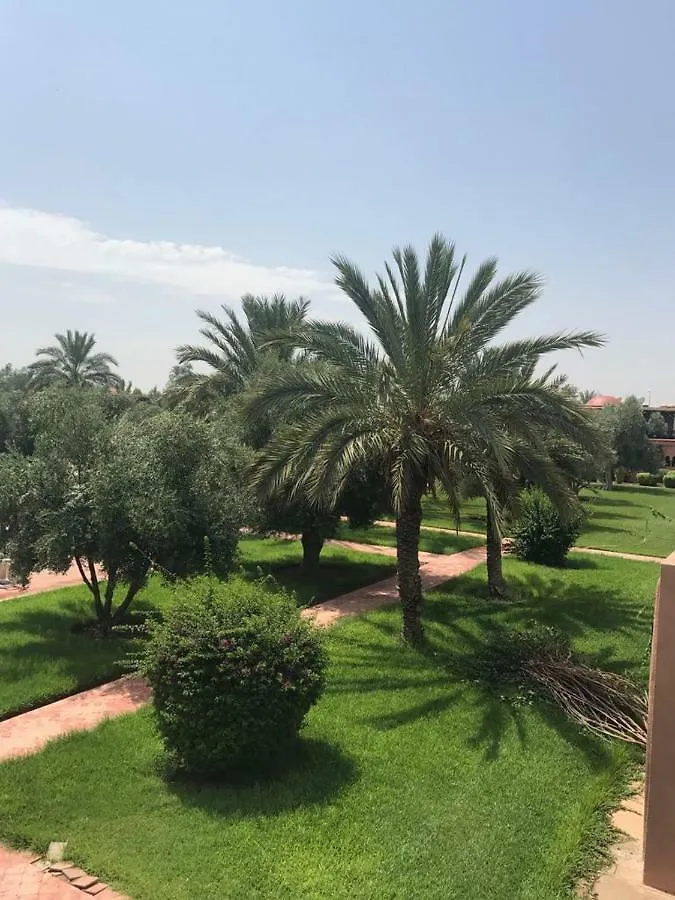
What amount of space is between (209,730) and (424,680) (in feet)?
11.4

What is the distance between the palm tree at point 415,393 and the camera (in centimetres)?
909

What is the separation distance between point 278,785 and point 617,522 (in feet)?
71.2

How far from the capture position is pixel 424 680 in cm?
846

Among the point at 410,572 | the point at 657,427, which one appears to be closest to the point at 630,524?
the point at 410,572

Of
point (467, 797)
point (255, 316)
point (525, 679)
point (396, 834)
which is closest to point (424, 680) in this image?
point (525, 679)

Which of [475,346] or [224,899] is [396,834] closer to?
[224,899]

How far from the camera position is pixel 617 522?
24.8 metres

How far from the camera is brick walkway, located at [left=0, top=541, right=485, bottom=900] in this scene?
4.55 metres

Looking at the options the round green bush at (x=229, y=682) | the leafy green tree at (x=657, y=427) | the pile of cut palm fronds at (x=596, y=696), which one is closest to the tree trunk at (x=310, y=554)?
the pile of cut palm fronds at (x=596, y=696)

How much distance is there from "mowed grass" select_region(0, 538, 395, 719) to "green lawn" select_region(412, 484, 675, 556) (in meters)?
2.88

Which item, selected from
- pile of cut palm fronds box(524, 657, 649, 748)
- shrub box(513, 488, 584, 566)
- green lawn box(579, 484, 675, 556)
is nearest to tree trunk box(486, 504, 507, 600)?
green lawn box(579, 484, 675, 556)

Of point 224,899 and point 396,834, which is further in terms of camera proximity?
point 396,834

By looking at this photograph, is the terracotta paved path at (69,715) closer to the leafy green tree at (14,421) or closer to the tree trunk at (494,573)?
the tree trunk at (494,573)

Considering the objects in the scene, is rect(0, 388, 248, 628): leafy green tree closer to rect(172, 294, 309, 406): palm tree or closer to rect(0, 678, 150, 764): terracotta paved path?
rect(0, 678, 150, 764): terracotta paved path
